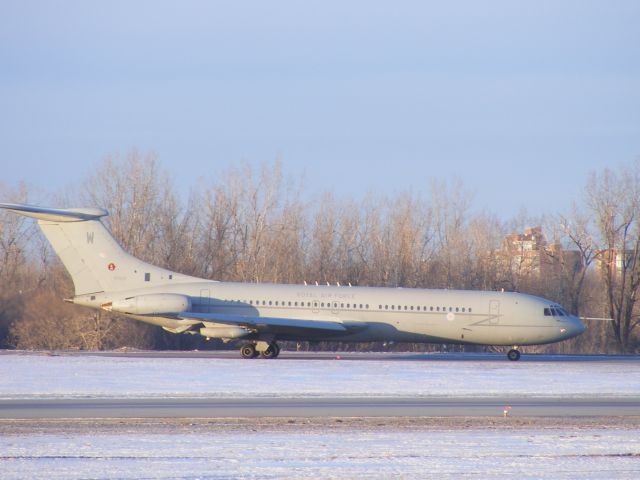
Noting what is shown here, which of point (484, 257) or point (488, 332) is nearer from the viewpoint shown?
point (488, 332)

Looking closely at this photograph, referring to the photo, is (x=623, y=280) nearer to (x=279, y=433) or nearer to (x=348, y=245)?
(x=348, y=245)

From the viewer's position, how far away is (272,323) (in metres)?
34.0

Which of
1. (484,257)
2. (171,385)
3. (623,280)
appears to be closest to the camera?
(171,385)

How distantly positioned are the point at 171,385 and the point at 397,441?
1007 centimetres

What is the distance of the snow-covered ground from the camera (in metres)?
12.1

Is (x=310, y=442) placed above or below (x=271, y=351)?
below

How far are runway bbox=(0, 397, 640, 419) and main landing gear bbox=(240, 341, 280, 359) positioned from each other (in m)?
14.4

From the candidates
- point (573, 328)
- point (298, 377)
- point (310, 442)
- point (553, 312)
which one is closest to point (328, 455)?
point (310, 442)

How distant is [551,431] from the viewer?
53.8 feet

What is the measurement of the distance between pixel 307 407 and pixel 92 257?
1847cm

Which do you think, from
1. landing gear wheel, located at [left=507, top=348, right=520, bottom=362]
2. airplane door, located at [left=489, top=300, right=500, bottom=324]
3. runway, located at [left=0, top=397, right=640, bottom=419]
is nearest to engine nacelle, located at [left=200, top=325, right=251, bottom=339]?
airplane door, located at [left=489, top=300, right=500, bottom=324]

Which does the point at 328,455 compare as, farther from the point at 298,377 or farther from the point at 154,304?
the point at 154,304

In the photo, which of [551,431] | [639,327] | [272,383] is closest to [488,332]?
[272,383]

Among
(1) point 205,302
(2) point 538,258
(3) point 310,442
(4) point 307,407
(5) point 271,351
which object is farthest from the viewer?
(2) point 538,258
